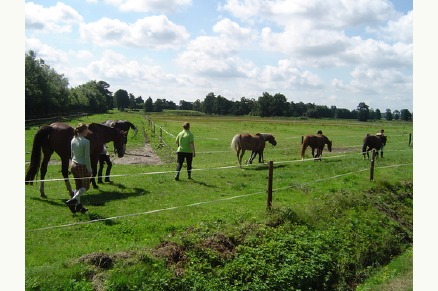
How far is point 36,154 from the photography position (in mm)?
11938

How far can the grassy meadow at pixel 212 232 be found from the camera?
25.2ft

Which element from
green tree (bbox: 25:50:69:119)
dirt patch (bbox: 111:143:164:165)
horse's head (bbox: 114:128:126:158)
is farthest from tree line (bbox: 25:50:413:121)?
horse's head (bbox: 114:128:126:158)

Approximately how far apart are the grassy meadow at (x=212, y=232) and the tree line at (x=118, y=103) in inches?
1794

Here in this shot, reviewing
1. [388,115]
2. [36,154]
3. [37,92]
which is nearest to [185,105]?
[388,115]

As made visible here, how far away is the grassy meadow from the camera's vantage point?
7672 mm

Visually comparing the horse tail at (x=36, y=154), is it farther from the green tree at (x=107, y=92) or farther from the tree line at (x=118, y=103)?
the green tree at (x=107, y=92)

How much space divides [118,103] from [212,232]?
566 ft

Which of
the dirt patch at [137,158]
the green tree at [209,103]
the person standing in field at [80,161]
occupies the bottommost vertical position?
the dirt patch at [137,158]

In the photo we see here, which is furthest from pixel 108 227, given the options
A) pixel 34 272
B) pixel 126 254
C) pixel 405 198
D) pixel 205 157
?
pixel 205 157

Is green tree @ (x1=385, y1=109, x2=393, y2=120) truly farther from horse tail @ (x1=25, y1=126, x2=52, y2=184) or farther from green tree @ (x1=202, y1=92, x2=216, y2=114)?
horse tail @ (x1=25, y1=126, x2=52, y2=184)

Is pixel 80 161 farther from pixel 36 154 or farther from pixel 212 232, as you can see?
pixel 212 232

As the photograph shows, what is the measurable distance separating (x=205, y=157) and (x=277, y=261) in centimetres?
1609

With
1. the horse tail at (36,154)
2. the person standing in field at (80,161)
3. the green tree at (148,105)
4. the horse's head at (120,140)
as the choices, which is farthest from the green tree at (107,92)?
the person standing in field at (80,161)

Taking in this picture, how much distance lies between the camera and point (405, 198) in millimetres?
16688
